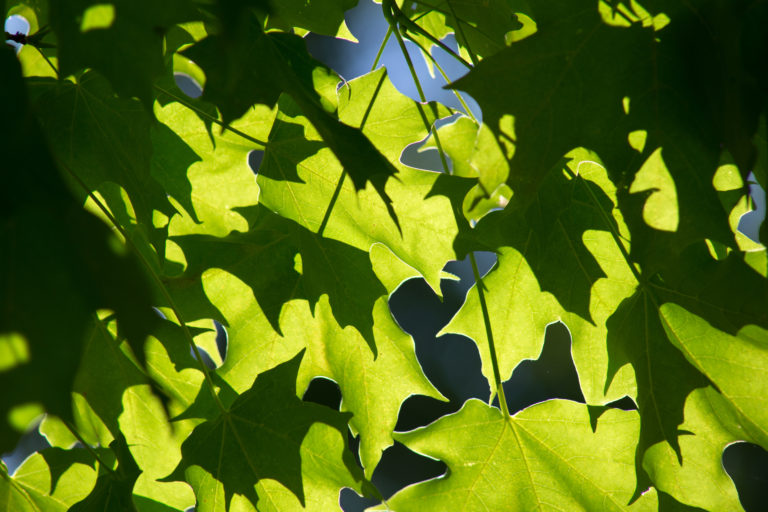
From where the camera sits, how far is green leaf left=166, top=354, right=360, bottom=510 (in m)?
0.81

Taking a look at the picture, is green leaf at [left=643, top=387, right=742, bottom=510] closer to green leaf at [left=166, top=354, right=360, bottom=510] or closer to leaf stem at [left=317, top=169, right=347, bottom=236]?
green leaf at [left=166, top=354, right=360, bottom=510]

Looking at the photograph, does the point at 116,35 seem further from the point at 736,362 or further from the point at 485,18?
the point at 736,362

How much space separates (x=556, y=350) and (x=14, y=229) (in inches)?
132

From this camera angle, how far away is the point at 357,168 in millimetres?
610

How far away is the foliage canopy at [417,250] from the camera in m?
0.60

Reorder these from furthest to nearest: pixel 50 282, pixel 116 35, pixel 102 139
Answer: pixel 102 139, pixel 116 35, pixel 50 282

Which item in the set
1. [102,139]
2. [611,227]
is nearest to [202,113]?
[102,139]

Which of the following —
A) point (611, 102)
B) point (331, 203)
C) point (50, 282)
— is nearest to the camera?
point (50, 282)

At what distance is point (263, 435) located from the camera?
0.82 meters

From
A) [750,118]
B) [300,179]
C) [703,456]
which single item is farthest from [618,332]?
[300,179]

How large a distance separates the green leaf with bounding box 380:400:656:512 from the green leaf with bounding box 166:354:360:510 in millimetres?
144

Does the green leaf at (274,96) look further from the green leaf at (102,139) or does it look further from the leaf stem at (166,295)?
the leaf stem at (166,295)

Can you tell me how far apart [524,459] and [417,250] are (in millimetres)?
353

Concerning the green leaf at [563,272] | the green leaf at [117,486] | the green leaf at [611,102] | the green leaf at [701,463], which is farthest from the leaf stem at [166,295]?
the green leaf at [701,463]
